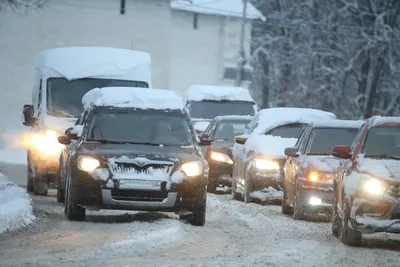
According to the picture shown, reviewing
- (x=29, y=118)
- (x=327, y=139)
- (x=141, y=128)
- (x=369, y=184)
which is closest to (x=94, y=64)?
(x=29, y=118)

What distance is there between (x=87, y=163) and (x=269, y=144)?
6305mm

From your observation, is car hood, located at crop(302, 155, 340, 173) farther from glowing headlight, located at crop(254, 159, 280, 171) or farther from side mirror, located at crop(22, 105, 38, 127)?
side mirror, located at crop(22, 105, 38, 127)

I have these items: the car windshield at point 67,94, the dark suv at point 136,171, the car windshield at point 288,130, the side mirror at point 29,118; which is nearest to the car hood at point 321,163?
the dark suv at point 136,171

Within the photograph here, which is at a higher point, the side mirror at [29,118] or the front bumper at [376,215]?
the front bumper at [376,215]

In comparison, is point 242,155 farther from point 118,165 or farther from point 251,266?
point 251,266

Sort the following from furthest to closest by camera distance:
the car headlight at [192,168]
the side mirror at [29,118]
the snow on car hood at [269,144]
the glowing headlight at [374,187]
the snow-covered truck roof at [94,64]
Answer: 1. the snow-covered truck roof at [94,64]
2. the side mirror at [29,118]
3. the snow on car hood at [269,144]
4. the car headlight at [192,168]
5. the glowing headlight at [374,187]

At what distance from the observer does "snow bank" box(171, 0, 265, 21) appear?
6250 cm

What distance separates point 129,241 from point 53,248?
33.6 inches

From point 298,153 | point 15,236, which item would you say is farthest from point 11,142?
point 15,236

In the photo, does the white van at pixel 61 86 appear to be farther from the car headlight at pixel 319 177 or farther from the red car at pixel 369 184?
the red car at pixel 369 184

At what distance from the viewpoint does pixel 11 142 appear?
49.6 meters

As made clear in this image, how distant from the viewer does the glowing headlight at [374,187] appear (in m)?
12.7

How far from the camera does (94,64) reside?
2180 centimetres

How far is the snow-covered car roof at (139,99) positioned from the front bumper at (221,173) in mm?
6528
